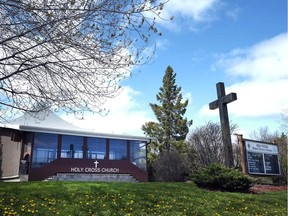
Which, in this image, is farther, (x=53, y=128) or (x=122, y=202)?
(x=53, y=128)

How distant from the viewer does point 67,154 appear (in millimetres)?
20953

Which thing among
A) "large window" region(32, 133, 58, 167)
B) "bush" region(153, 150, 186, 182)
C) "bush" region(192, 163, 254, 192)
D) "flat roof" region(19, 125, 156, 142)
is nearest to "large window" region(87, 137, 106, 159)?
"flat roof" region(19, 125, 156, 142)

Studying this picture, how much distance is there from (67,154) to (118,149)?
4084mm

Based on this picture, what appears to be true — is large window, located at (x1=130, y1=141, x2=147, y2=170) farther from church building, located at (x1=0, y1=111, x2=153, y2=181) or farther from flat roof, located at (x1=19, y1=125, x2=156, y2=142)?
flat roof, located at (x1=19, y1=125, x2=156, y2=142)

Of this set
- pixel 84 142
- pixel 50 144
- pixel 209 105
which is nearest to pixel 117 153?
pixel 84 142

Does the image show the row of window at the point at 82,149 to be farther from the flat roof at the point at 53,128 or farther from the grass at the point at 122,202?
the grass at the point at 122,202

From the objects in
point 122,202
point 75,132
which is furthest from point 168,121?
point 122,202

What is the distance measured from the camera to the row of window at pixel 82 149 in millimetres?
20000

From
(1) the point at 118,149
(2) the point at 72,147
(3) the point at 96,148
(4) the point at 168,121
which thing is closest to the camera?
(2) the point at 72,147

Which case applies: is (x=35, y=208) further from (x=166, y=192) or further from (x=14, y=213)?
(x=166, y=192)

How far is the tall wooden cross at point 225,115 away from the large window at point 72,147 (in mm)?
10955

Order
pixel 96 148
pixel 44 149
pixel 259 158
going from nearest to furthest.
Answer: pixel 259 158
pixel 44 149
pixel 96 148

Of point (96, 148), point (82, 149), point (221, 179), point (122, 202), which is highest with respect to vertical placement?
point (96, 148)

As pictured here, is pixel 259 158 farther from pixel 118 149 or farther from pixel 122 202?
pixel 122 202
